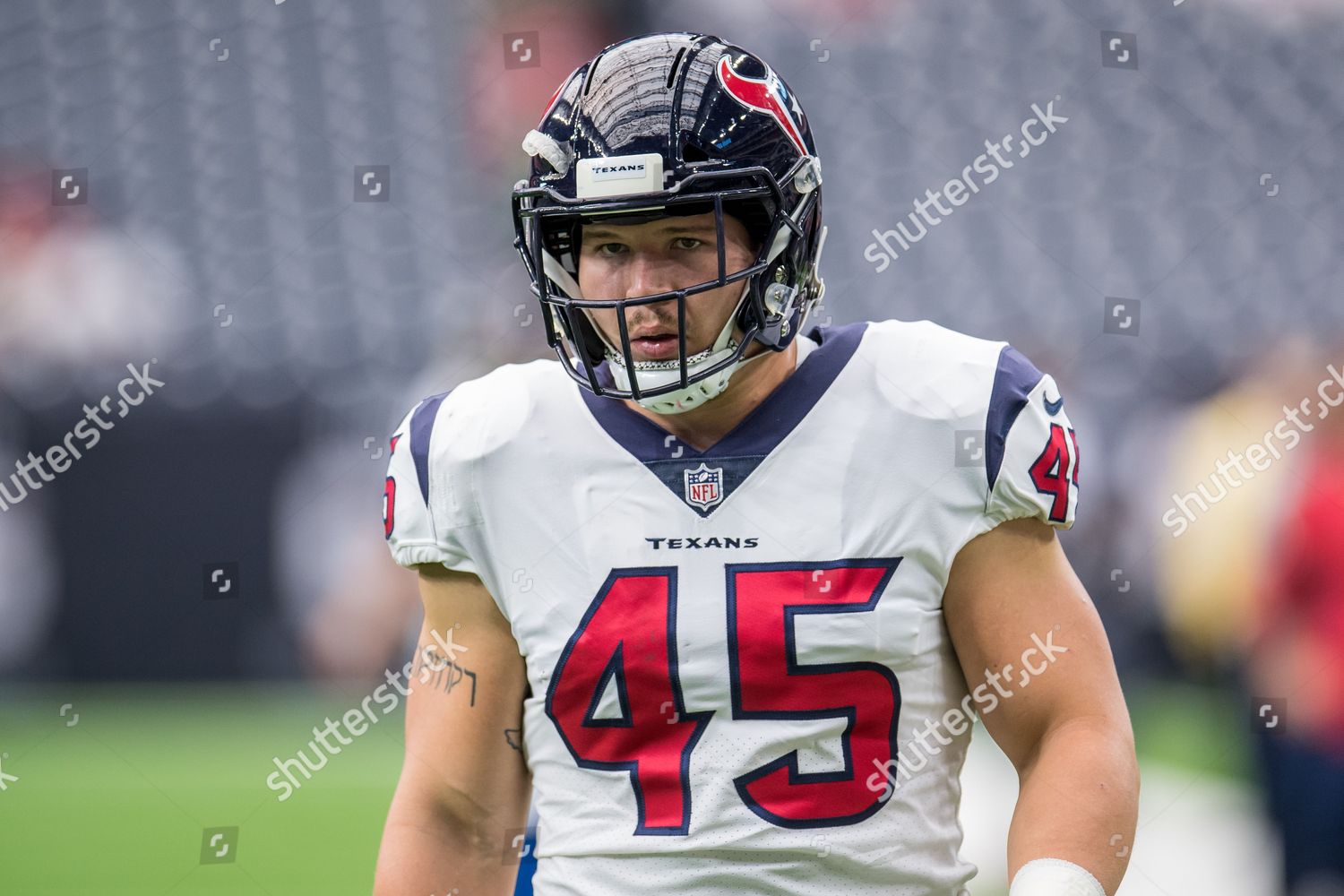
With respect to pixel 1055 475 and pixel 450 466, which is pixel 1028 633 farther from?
pixel 450 466

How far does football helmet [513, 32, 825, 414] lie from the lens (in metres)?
1.25

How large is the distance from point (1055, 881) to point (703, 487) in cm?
47

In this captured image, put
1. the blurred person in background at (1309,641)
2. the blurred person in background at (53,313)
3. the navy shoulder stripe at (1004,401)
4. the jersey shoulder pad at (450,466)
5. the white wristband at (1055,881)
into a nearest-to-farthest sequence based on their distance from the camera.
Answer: the white wristband at (1055,881) < the navy shoulder stripe at (1004,401) < the jersey shoulder pad at (450,466) < the blurred person in background at (53,313) < the blurred person in background at (1309,641)

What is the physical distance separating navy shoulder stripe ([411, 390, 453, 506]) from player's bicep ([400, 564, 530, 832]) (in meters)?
0.10

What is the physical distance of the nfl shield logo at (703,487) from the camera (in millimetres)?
1314

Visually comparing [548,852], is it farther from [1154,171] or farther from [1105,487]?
[1154,171]

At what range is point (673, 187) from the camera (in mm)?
1246

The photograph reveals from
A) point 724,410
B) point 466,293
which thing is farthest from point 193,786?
point 724,410

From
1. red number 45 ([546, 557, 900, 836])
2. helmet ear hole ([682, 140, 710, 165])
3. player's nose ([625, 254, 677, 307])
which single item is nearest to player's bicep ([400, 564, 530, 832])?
red number 45 ([546, 557, 900, 836])

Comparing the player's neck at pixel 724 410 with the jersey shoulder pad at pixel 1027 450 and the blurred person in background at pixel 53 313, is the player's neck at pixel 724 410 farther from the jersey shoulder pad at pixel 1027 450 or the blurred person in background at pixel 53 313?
the blurred person in background at pixel 53 313

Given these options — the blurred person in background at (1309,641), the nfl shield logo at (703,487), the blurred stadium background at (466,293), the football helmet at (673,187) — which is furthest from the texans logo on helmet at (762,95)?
the blurred person in background at (1309,641)

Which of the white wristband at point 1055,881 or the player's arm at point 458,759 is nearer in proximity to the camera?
the white wristband at point 1055,881

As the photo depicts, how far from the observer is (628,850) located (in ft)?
4.11

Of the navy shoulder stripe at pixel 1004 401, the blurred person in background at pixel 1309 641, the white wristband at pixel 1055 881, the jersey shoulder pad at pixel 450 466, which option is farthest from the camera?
the blurred person in background at pixel 1309 641
